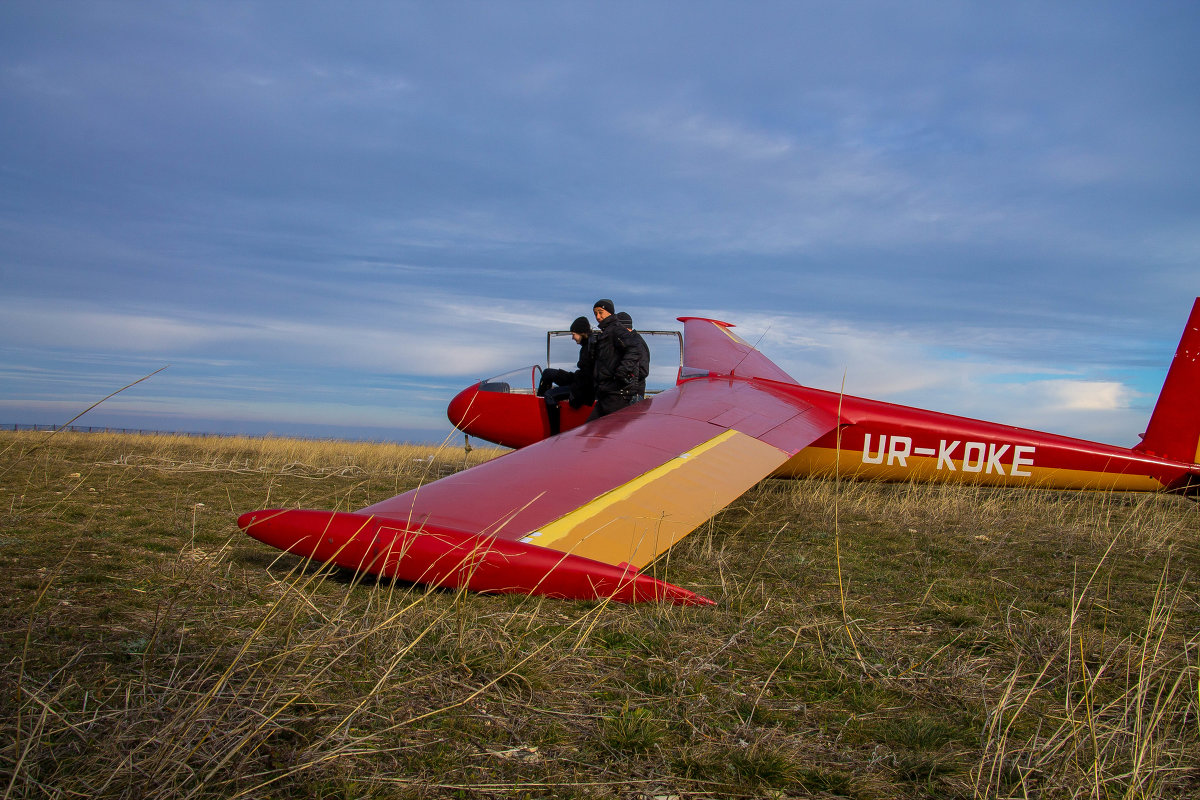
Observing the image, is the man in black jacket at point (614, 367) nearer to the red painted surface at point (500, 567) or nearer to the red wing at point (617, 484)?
the red wing at point (617, 484)

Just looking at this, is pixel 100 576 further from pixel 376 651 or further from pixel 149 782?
pixel 149 782

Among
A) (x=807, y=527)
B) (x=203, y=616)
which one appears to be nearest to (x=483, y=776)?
(x=203, y=616)

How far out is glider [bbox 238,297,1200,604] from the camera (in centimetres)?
357

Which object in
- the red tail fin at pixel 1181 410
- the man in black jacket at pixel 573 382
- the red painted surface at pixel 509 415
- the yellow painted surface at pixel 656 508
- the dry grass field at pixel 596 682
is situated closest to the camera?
the dry grass field at pixel 596 682

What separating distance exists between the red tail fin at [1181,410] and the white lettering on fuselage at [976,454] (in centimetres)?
207

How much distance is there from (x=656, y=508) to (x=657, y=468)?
2.13ft

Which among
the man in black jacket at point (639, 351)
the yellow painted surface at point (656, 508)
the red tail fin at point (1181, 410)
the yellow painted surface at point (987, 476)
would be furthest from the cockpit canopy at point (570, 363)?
the red tail fin at point (1181, 410)

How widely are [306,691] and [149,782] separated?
530mm

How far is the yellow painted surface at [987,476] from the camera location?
28.0 feet

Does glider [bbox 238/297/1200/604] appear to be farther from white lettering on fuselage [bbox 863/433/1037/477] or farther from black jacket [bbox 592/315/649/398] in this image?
black jacket [bbox 592/315/649/398]

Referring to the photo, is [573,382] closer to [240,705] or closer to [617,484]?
[617,484]

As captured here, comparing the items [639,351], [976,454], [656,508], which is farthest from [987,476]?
[656,508]

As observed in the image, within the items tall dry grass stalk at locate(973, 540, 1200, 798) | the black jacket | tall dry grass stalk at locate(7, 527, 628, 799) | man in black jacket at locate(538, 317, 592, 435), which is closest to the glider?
man in black jacket at locate(538, 317, 592, 435)

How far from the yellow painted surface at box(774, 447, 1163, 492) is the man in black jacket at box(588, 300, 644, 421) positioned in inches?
92.7
